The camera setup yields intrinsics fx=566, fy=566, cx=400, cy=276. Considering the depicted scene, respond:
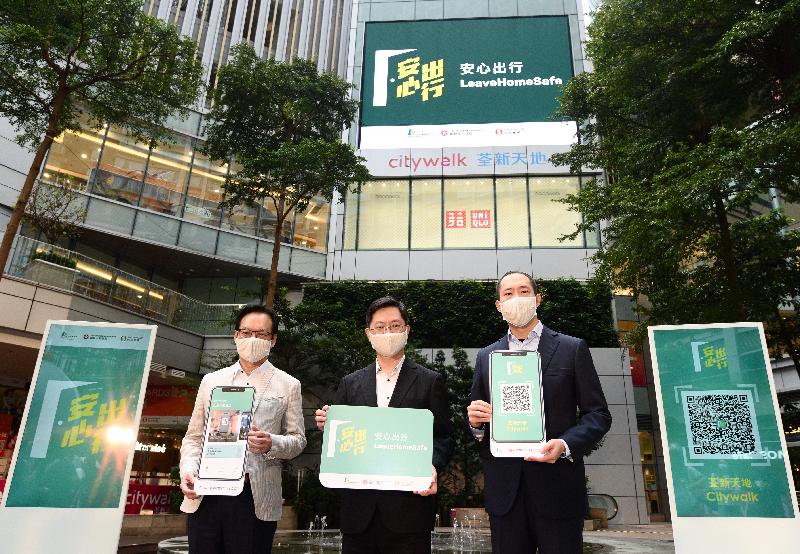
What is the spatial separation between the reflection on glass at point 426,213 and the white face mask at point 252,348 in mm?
18486

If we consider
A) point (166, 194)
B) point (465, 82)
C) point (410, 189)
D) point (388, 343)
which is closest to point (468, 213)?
point (410, 189)

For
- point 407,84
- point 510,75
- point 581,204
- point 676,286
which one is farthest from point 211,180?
point 676,286

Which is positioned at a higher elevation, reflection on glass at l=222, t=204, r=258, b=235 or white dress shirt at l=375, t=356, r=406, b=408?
reflection on glass at l=222, t=204, r=258, b=235

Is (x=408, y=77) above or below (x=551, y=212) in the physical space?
above

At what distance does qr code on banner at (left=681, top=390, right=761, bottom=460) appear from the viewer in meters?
3.61

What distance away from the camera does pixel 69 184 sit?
1838cm

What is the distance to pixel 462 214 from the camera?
2197cm

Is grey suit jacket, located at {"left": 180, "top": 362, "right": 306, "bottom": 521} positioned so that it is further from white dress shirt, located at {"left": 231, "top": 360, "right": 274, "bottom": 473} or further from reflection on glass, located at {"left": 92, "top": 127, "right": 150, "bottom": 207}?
reflection on glass, located at {"left": 92, "top": 127, "right": 150, "bottom": 207}

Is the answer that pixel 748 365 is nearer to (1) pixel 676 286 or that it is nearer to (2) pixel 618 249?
(2) pixel 618 249

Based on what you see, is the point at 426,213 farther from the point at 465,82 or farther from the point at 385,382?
the point at 385,382

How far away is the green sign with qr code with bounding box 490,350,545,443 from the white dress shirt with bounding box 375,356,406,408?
1.89 ft

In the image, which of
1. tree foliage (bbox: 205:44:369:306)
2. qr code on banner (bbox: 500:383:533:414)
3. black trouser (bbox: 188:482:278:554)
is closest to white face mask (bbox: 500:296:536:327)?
qr code on banner (bbox: 500:383:533:414)

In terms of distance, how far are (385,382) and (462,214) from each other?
1920 centimetres

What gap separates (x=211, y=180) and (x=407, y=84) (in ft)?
29.3
